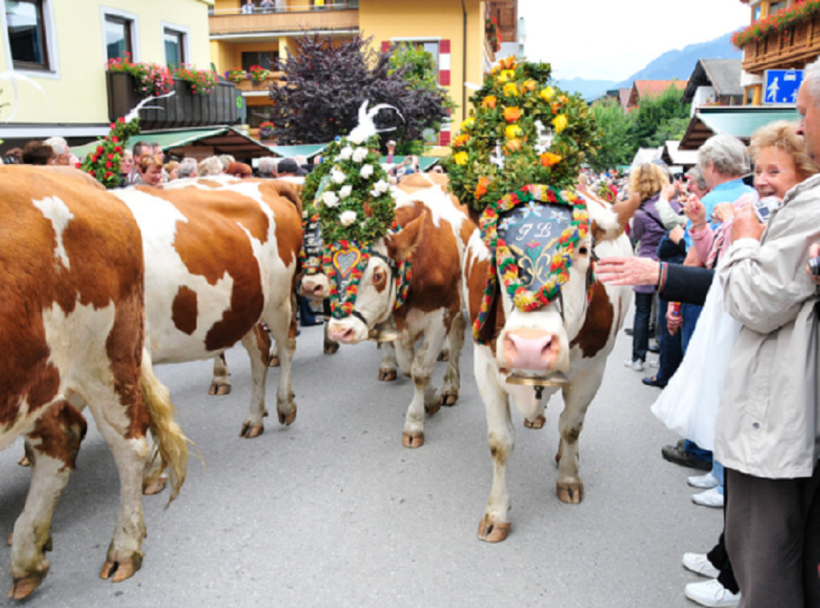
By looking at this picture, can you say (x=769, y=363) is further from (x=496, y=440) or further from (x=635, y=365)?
(x=635, y=365)

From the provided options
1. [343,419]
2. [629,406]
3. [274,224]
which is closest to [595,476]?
[629,406]

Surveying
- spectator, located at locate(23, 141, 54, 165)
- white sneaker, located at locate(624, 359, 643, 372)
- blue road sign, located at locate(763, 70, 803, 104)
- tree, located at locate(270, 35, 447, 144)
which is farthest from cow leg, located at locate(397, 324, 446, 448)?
tree, located at locate(270, 35, 447, 144)

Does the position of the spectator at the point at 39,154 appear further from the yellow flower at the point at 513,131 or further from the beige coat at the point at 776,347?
the beige coat at the point at 776,347

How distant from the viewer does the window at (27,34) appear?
11.0m

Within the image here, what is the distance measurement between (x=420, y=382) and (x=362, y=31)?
25333 millimetres

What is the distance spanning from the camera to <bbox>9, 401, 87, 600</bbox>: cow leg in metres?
2.76

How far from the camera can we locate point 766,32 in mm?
23609

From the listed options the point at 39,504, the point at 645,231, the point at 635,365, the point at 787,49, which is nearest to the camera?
the point at 39,504

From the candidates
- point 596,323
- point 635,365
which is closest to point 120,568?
point 596,323

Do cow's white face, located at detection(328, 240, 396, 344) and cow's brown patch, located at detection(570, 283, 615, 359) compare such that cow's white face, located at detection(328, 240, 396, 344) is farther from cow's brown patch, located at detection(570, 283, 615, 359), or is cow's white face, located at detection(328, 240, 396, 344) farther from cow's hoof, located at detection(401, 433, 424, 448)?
cow's brown patch, located at detection(570, 283, 615, 359)

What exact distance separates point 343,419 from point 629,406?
233cm

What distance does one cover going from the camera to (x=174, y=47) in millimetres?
15820

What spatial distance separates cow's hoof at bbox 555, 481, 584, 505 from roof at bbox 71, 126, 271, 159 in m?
8.18

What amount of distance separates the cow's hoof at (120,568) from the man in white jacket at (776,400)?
254cm
